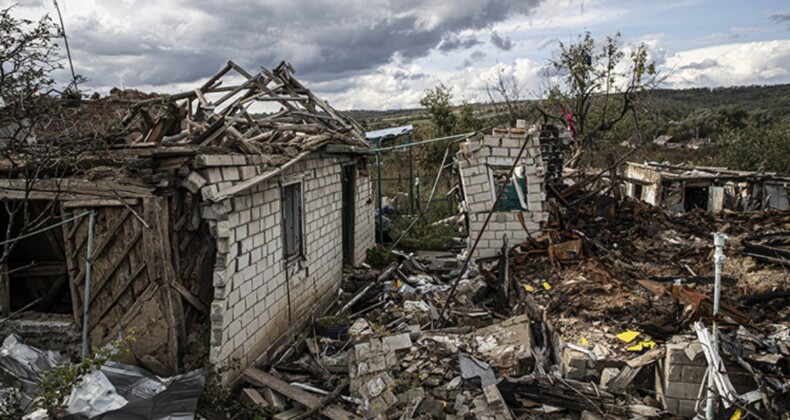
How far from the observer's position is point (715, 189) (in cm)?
1641

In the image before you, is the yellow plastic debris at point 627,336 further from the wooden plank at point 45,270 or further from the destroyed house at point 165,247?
the wooden plank at point 45,270

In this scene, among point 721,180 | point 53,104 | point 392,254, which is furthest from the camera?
point 721,180

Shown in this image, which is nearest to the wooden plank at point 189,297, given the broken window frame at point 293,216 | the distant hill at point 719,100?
the broken window frame at point 293,216

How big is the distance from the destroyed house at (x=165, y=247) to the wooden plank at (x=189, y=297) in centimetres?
2

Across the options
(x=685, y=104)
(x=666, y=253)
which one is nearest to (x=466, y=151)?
(x=666, y=253)

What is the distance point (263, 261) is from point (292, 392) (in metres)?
1.87

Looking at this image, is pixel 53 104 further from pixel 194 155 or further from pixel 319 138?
pixel 319 138

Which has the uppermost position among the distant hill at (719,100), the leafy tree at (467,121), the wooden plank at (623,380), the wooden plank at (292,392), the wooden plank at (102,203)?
the distant hill at (719,100)

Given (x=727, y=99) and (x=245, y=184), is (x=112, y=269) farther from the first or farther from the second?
(x=727, y=99)

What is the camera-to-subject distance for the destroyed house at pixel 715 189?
15.7 m

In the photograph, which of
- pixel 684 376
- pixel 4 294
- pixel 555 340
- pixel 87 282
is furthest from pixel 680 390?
pixel 4 294

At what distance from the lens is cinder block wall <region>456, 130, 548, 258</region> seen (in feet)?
33.3

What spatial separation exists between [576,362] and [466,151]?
5.48 metres

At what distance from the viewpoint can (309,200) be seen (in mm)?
8695
